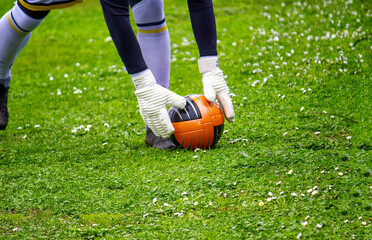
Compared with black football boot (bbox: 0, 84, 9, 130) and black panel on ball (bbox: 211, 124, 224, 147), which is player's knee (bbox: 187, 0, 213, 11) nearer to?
black panel on ball (bbox: 211, 124, 224, 147)

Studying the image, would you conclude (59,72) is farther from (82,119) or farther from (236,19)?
(236,19)

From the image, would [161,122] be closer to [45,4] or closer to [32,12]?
[45,4]

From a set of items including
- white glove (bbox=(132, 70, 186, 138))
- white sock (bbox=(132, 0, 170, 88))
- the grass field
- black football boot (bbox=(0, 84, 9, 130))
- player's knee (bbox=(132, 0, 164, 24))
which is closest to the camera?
the grass field

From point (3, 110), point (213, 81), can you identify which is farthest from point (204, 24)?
A: point (3, 110)

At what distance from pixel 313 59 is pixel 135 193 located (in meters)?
3.89

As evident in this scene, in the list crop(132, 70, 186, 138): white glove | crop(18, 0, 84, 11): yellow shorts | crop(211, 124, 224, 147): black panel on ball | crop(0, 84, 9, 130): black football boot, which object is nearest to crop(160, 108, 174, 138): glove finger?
crop(132, 70, 186, 138): white glove

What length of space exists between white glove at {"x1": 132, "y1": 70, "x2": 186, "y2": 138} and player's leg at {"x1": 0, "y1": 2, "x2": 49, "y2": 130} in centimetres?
132

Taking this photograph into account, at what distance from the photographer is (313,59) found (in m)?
6.47

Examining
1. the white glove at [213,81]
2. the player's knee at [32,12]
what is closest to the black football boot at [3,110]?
the player's knee at [32,12]

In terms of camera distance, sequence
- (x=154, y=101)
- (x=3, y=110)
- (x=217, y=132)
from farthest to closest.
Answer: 1. (x=3, y=110)
2. (x=217, y=132)
3. (x=154, y=101)

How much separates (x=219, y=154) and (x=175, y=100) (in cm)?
59

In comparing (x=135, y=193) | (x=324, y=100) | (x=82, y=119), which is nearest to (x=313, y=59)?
(x=324, y=100)

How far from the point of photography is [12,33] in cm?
461

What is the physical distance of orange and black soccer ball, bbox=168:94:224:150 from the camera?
4.04 m
